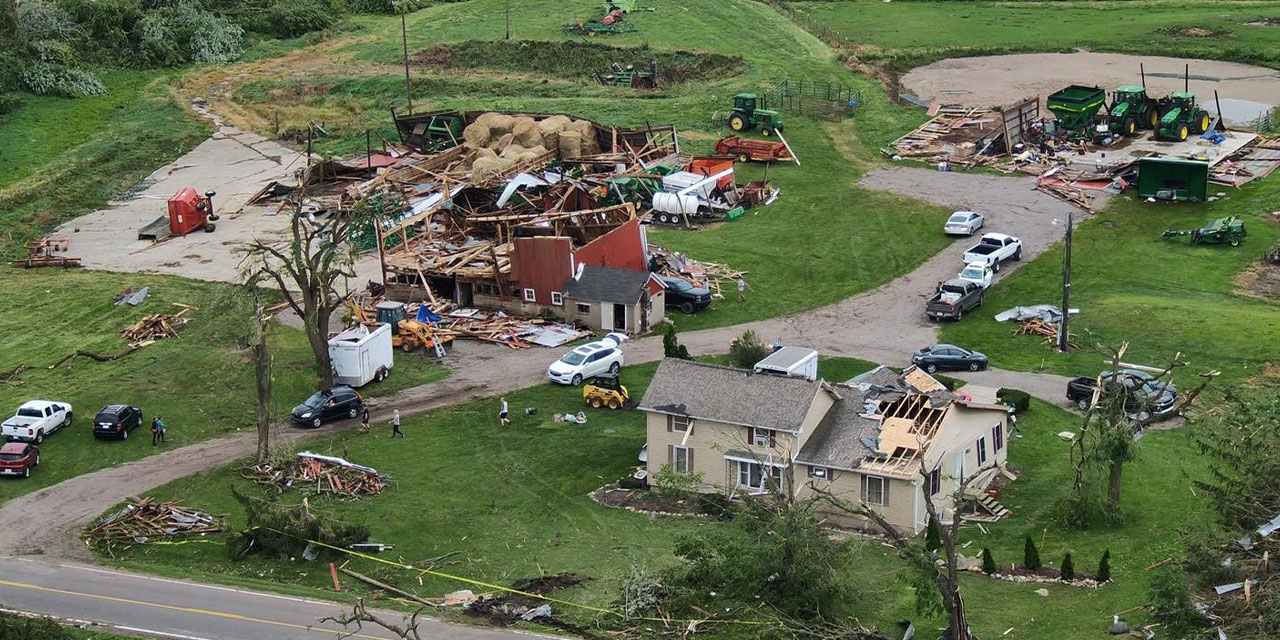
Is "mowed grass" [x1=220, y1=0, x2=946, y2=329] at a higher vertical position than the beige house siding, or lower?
lower

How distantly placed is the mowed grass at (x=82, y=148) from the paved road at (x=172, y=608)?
1590 inches

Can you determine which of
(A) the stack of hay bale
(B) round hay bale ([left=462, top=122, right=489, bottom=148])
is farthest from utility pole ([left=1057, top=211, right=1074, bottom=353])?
(B) round hay bale ([left=462, top=122, right=489, bottom=148])

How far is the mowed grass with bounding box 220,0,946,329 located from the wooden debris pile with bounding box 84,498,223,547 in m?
26.1

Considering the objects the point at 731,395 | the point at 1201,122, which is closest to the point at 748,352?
the point at 731,395

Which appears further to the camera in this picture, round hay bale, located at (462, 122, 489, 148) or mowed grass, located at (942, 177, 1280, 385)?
round hay bale, located at (462, 122, 489, 148)

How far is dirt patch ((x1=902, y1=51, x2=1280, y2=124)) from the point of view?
106312mm

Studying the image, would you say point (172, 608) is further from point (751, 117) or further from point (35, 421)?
point (751, 117)

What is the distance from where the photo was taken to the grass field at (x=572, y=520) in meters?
46.2

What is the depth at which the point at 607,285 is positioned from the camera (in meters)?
71.9

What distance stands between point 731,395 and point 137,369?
26.6 metres

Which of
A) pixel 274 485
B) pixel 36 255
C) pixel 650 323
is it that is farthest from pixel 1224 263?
pixel 36 255

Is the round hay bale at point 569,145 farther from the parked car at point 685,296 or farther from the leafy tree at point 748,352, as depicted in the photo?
the leafy tree at point 748,352

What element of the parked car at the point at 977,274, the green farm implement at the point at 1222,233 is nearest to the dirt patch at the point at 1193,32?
the green farm implement at the point at 1222,233

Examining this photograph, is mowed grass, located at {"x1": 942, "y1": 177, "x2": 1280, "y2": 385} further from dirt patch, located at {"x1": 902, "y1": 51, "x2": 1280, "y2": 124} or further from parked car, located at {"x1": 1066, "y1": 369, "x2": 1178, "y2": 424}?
dirt patch, located at {"x1": 902, "y1": 51, "x2": 1280, "y2": 124}
